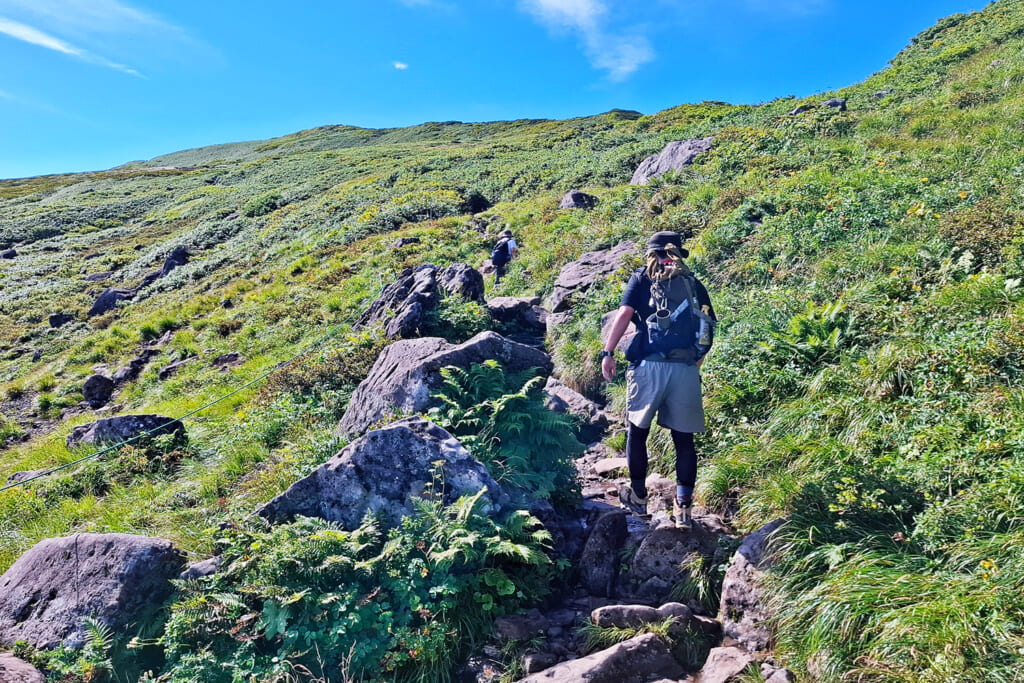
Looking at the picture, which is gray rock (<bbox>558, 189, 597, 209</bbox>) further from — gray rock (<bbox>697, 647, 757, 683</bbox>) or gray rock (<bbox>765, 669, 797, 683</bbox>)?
gray rock (<bbox>765, 669, 797, 683</bbox>)

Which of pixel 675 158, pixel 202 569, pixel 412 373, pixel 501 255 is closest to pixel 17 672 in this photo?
pixel 202 569

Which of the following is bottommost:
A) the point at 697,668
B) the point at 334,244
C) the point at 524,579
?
the point at 697,668

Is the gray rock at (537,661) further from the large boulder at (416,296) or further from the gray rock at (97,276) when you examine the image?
the gray rock at (97,276)

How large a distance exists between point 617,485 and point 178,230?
47.3 meters

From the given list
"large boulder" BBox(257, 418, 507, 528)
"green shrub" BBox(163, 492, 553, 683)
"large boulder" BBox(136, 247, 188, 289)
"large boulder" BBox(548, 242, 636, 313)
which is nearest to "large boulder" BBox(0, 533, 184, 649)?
"green shrub" BBox(163, 492, 553, 683)

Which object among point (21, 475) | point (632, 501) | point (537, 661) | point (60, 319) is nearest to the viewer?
point (537, 661)

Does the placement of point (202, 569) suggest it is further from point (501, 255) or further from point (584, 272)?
point (501, 255)

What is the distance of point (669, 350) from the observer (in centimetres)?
490

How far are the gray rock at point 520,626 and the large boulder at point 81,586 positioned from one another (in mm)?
2843

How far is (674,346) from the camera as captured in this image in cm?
489

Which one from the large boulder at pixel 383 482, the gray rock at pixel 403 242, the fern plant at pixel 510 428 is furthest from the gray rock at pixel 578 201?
the large boulder at pixel 383 482

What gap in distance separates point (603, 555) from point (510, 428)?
5.36 ft

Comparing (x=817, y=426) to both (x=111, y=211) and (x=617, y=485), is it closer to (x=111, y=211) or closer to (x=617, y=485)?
(x=617, y=485)

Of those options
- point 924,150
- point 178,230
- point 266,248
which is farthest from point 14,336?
point 924,150
